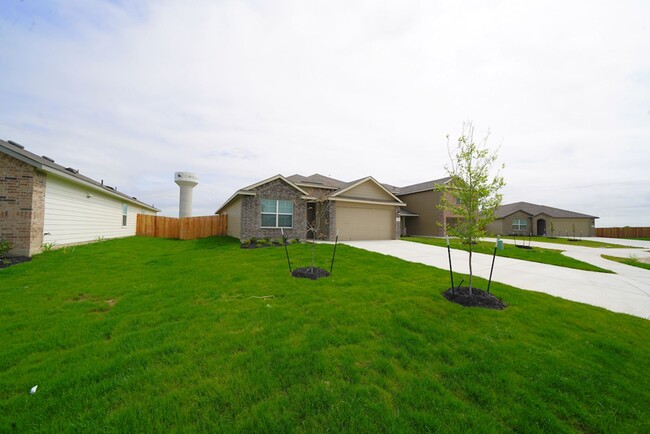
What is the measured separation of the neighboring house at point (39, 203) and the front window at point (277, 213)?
8.91 meters

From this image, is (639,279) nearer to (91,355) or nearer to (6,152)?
(91,355)

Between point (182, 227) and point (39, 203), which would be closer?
point (39, 203)

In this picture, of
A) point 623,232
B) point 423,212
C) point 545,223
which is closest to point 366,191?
point 423,212

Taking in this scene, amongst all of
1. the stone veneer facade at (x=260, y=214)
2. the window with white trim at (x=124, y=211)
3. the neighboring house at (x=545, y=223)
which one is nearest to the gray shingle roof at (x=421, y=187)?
the neighboring house at (x=545, y=223)

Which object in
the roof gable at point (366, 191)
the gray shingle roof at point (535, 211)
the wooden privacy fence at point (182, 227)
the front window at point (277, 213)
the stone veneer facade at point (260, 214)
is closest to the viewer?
the stone veneer facade at point (260, 214)

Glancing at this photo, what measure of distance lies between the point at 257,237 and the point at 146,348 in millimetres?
11355

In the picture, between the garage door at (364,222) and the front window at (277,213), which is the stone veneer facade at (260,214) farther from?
the garage door at (364,222)

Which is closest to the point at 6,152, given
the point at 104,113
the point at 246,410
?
the point at 104,113

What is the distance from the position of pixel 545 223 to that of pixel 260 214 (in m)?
40.0

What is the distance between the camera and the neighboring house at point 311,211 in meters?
14.8

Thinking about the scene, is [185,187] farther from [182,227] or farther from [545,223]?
[545,223]

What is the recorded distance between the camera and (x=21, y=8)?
6703 millimetres

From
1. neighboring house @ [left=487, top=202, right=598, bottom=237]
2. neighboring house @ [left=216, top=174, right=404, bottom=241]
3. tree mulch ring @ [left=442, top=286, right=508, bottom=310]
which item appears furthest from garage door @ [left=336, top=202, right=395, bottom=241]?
neighboring house @ [left=487, top=202, right=598, bottom=237]

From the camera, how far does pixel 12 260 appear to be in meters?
8.52
